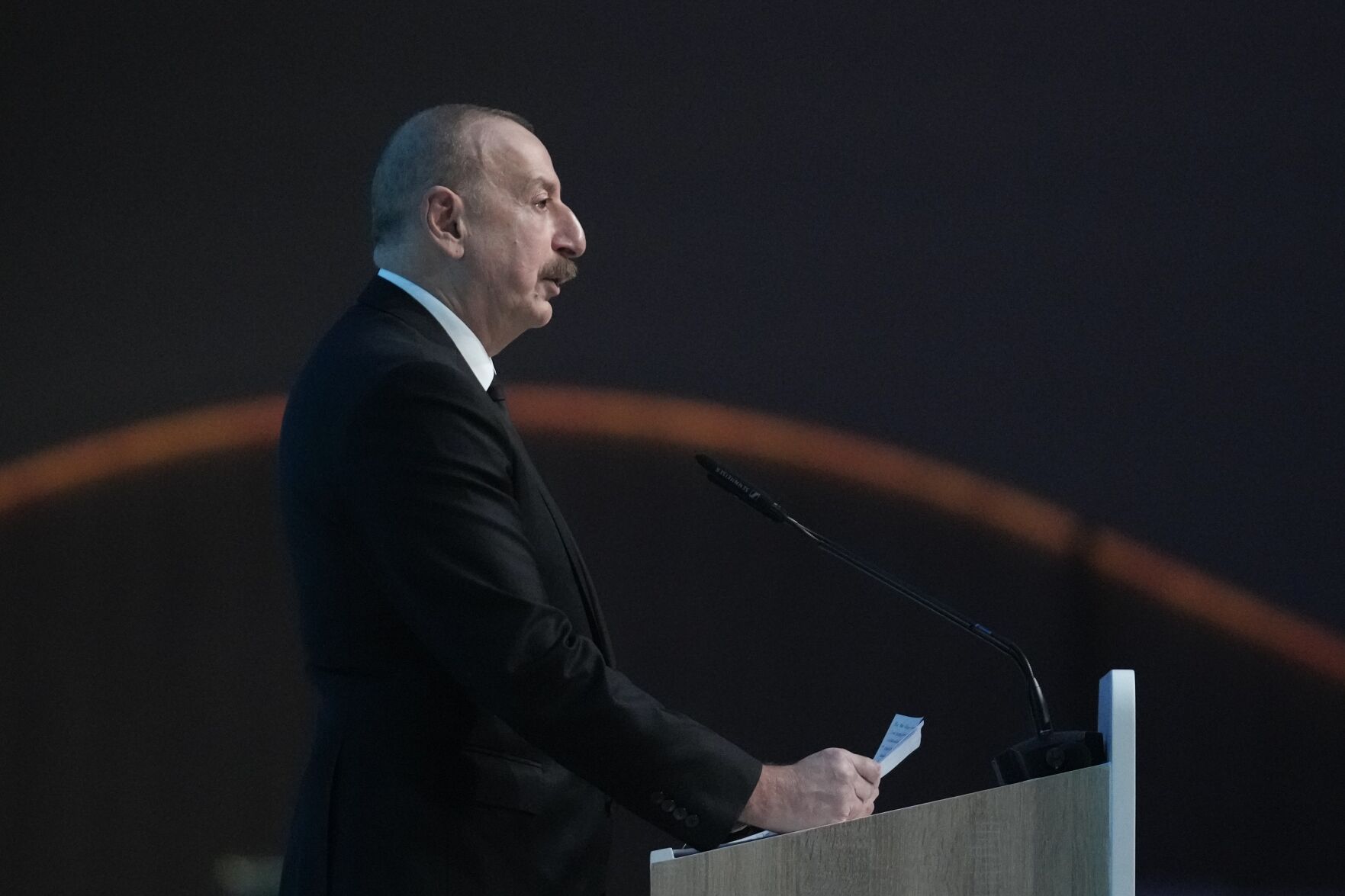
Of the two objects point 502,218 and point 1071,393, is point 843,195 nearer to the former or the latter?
point 1071,393

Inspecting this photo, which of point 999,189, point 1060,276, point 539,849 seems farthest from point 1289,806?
point 539,849

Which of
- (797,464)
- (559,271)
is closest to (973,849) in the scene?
(559,271)

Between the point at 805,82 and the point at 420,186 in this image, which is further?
the point at 805,82

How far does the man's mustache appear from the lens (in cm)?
168

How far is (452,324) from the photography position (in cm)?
160

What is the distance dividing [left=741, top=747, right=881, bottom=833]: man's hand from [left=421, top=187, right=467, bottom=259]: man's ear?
0.69 meters

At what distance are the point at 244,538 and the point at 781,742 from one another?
118 cm

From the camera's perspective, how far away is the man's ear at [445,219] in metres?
1.61

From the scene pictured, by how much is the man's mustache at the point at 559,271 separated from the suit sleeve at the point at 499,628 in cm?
36

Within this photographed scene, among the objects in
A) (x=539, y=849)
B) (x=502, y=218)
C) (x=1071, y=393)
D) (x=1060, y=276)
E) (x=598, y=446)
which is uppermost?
(x=1060, y=276)

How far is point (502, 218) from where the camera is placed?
5.37ft

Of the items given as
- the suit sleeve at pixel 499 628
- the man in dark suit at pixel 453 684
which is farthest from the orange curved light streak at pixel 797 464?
the suit sleeve at pixel 499 628

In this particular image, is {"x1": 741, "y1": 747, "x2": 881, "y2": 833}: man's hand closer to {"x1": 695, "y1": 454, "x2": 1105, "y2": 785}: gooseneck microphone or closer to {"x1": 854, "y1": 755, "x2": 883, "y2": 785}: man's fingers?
{"x1": 854, "y1": 755, "x2": 883, "y2": 785}: man's fingers

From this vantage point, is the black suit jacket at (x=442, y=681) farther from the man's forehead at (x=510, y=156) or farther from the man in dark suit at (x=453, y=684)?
the man's forehead at (x=510, y=156)
